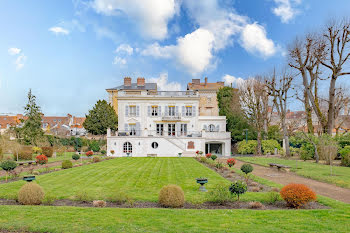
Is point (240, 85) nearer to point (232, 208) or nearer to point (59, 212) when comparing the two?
point (232, 208)

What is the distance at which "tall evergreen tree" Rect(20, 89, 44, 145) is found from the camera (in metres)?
34.0

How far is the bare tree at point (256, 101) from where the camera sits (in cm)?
3597

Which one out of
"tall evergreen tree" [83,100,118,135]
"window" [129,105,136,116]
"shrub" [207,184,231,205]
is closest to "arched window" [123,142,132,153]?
"window" [129,105,136,116]

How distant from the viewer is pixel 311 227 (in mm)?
6770

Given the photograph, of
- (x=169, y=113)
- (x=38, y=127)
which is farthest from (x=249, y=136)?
(x=38, y=127)

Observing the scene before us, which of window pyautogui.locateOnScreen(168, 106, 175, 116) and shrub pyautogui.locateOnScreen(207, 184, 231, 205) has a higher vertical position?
window pyautogui.locateOnScreen(168, 106, 175, 116)

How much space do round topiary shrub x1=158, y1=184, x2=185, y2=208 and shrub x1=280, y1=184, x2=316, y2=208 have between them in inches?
144

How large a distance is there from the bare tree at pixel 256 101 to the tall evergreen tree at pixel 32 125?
97.2ft

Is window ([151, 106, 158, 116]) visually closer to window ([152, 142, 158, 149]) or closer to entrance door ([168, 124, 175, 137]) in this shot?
entrance door ([168, 124, 175, 137])

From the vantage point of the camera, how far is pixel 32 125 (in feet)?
113

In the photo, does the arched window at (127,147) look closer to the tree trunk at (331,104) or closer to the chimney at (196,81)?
the tree trunk at (331,104)

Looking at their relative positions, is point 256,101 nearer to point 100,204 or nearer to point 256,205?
point 256,205

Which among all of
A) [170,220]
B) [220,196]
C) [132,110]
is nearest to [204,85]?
[132,110]

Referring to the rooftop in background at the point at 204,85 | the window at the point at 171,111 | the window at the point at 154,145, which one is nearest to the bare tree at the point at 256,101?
the window at the point at 171,111
